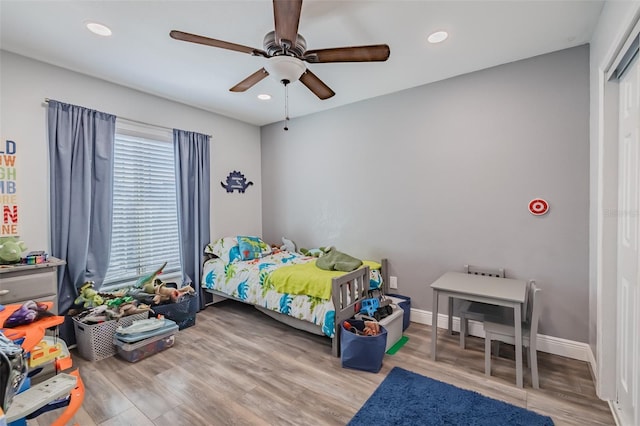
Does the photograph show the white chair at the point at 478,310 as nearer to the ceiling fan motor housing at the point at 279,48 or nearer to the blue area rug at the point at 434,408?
the blue area rug at the point at 434,408

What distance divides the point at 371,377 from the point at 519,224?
6.14 ft

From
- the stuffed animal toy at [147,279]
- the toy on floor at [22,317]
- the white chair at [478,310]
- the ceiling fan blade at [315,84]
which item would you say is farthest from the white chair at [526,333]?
the stuffed animal toy at [147,279]

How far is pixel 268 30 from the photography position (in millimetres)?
2213

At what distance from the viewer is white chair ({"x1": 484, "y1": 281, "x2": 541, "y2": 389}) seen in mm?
2062

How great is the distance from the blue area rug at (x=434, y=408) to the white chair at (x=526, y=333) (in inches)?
13.1

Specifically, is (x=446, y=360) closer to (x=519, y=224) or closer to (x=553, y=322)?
(x=553, y=322)

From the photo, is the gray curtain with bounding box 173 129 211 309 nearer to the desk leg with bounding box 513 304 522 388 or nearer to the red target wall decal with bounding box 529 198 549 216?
the desk leg with bounding box 513 304 522 388

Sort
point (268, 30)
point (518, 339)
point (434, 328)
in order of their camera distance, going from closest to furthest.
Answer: point (518, 339) → point (268, 30) → point (434, 328)

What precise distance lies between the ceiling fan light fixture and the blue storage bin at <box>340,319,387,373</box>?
1.94m

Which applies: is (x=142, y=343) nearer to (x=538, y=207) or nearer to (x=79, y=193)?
(x=79, y=193)

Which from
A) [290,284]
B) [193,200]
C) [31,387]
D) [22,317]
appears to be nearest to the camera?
[31,387]

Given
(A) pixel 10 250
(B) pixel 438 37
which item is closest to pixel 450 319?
(B) pixel 438 37

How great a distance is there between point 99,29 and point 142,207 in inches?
70.9

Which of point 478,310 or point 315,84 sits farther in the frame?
point 478,310
